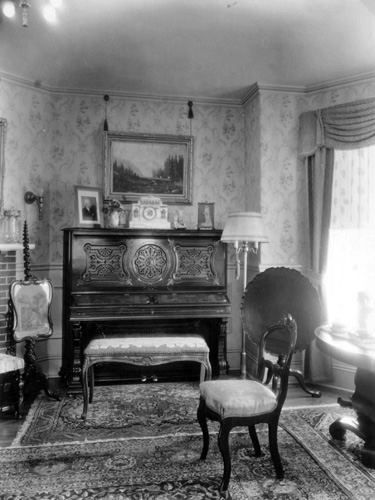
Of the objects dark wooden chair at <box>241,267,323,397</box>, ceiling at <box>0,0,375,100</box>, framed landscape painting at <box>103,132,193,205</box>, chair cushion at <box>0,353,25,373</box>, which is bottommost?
chair cushion at <box>0,353,25,373</box>

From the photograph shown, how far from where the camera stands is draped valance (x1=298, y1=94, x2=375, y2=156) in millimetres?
3953

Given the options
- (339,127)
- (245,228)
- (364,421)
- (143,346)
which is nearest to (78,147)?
(245,228)

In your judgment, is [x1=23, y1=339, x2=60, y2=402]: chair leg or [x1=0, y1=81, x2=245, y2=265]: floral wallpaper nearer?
[x1=23, y1=339, x2=60, y2=402]: chair leg

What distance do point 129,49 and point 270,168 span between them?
5.84ft

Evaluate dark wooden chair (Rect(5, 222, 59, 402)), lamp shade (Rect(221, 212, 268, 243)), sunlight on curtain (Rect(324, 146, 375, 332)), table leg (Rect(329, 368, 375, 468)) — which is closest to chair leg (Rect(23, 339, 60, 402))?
dark wooden chair (Rect(5, 222, 59, 402))

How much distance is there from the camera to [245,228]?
3.94 metres

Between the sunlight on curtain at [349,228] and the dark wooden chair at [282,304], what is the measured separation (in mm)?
264

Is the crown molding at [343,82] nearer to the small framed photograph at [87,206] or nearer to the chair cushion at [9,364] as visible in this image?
the small framed photograph at [87,206]

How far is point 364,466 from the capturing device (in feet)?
9.02

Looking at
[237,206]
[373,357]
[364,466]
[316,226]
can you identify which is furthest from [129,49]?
[364,466]

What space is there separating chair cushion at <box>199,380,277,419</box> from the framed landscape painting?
2.60 metres

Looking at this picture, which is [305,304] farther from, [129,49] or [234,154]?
[129,49]

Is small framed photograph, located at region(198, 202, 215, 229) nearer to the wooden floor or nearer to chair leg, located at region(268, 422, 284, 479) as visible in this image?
the wooden floor

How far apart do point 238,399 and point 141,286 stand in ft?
6.68
